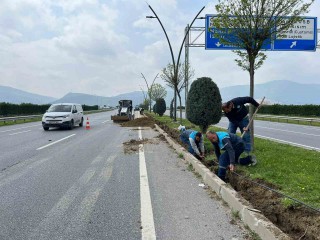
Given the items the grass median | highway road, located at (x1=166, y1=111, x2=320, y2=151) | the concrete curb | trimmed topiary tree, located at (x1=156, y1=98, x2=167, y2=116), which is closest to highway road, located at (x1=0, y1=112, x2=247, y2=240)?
the concrete curb

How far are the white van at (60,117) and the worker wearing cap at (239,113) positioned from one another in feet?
47.8

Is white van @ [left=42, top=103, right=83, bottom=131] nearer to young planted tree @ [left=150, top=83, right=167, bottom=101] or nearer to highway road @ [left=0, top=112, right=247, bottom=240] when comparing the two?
highway road @ [left=0, top=112, right=247, bottom=240]

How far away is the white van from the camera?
20.9 metres

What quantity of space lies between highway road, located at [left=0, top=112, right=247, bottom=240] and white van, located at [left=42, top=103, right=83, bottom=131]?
38.9ft

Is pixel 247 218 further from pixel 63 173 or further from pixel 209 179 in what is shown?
pixel 63 173

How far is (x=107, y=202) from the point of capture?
17.3 ft

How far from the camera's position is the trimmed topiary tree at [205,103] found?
14.6 meters

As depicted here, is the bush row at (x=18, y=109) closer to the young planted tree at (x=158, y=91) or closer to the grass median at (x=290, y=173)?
the young planted tree at (x=158, y=91)

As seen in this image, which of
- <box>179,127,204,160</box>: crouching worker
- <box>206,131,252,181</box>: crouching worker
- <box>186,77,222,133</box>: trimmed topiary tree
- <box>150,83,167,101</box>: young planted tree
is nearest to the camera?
<box>206,131,252,181</box>: crouching worker

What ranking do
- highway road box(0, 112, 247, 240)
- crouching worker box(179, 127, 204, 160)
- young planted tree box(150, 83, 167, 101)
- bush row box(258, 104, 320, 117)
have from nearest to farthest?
highway road box(0, 112, 247, 240), crouching worker box(179, 127, 204, 160), bush row box(258, 104, 320, 117), young planted tree box(150, 83, 167, 101)

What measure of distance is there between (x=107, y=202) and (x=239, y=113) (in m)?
4.58

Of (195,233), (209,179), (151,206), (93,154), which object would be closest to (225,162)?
(209,179)

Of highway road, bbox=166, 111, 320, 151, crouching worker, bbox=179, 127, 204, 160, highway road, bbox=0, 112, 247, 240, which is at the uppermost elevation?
crouching worker, bbox=179, 127, 204, 160

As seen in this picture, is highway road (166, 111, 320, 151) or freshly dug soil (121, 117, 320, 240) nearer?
freshly dug soil (121, 117, 320, 240)
